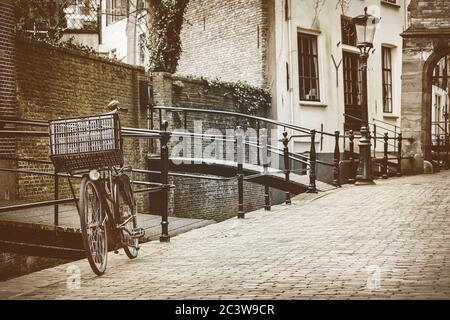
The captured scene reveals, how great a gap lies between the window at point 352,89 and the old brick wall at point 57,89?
26.5ft

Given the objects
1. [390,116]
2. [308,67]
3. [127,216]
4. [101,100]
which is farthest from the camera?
[390,116]

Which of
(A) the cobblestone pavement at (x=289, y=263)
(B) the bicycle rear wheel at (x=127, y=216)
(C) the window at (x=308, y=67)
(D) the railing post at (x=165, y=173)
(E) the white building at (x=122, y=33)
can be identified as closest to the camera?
(A) the cobblestone pavement at (x=289, y=263)

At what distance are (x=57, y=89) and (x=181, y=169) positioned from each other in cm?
385

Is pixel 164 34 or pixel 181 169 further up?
pixel 164 34

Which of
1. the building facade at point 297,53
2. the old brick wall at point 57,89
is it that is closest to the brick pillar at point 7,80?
the old brick wall at point 57,89

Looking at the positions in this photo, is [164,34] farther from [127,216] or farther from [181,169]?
[127,216]

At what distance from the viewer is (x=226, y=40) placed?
60.0 ft

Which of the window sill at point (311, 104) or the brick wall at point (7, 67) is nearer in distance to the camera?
the brick wall at point (7, 67)

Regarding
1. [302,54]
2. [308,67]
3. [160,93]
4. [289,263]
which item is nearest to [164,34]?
[160,93]

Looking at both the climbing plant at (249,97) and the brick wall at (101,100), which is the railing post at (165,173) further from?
the climbing plant at (249,97)

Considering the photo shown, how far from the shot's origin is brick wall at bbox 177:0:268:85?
17.4 meters

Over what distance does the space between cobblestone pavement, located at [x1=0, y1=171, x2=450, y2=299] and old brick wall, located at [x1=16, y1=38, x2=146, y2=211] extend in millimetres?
3267

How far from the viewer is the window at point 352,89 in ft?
63.8

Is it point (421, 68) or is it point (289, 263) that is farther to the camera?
point (421, 68)
